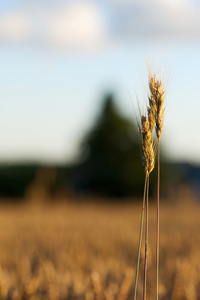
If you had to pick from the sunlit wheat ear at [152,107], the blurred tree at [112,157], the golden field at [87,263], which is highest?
the blurred tree at [112,157]

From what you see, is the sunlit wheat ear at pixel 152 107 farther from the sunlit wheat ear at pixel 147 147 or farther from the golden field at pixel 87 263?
the golden field at pixel 87 263

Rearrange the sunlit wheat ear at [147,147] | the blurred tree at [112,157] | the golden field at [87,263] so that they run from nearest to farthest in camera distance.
Result: the sunlit wheat ear at [147,147]
the golden field at [87,263]
the blurred tree at [112,157]

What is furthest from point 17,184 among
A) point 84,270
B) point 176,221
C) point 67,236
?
point 84,270

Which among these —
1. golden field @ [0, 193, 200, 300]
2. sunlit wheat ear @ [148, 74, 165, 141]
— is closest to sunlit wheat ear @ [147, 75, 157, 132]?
sunlit wheat ear @ [148, 74, 165, 141]

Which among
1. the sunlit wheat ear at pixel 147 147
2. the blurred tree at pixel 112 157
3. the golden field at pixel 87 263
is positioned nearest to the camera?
the sunlit wheat ear at pixel 147 147

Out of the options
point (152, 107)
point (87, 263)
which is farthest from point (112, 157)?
point (152, 107)

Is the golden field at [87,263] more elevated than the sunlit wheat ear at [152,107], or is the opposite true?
the sunlit wheat ear at [152,107]

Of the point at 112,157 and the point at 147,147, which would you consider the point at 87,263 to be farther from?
the point at 112,157

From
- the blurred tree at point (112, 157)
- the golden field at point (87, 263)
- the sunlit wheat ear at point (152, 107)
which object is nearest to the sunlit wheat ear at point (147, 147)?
the sunlit wheat ear at point (152, 107)

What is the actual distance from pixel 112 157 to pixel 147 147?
99.1ft

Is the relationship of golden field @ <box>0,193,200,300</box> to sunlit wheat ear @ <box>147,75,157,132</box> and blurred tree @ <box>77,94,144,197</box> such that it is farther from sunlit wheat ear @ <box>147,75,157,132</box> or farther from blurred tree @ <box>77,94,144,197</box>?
blurred tree @ <box>77,94,144,197</box>

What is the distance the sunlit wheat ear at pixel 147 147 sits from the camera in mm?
1740

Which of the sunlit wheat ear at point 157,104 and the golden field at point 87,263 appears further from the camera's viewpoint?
the golden field at point 87,263

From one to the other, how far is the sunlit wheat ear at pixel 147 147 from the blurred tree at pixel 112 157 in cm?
2888
